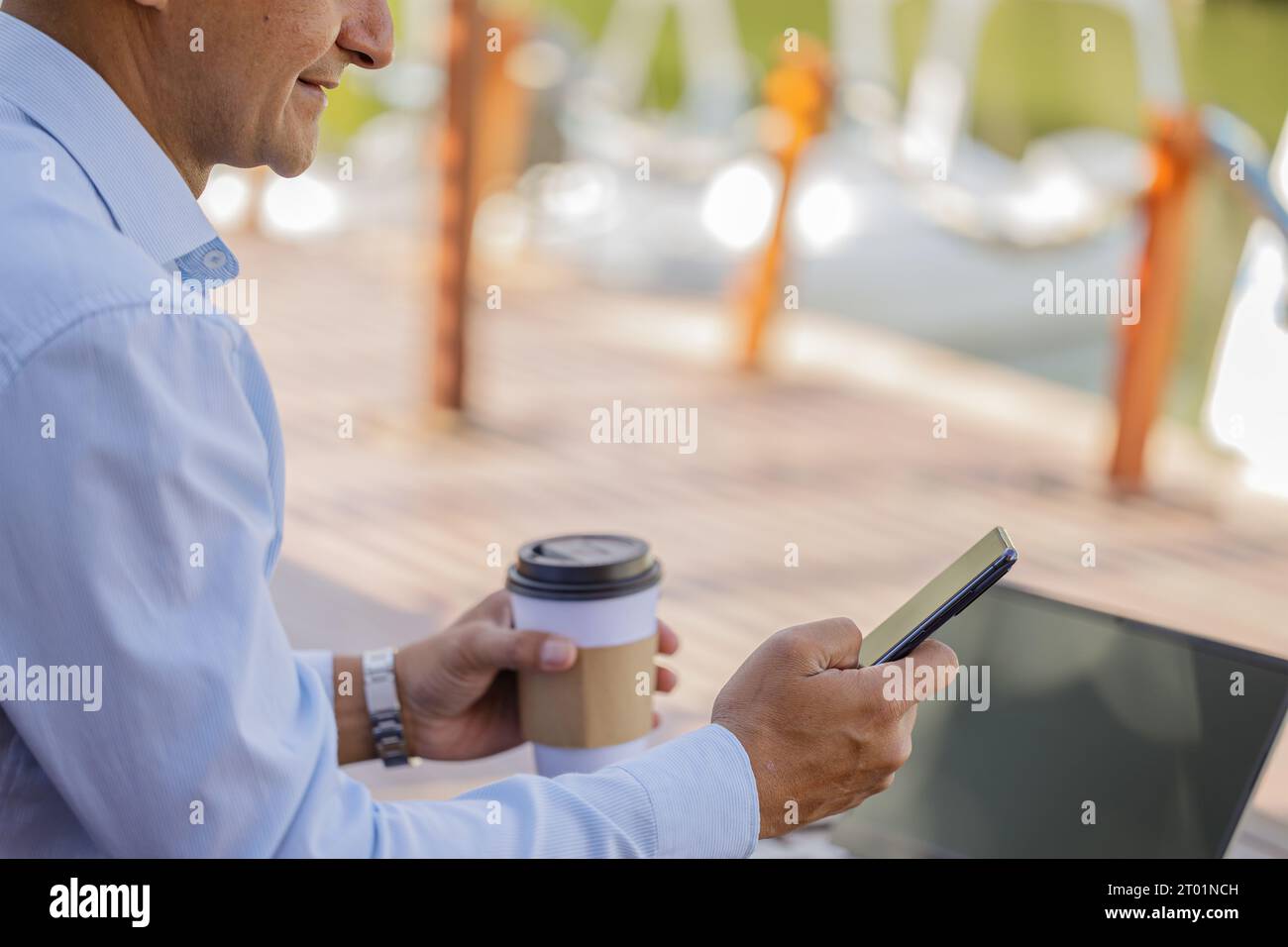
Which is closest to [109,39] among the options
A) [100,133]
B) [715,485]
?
[100,133]

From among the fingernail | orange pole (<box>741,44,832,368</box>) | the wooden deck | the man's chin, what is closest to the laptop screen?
the fingernail

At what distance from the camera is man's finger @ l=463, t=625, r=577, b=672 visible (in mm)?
1295

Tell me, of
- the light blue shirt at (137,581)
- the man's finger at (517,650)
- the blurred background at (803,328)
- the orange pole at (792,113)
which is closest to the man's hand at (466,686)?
the man's finger at (517,650)

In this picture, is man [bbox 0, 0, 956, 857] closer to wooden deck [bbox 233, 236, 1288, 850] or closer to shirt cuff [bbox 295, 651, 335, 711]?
shirt cuff [bbox 295, 651, 335, 711]

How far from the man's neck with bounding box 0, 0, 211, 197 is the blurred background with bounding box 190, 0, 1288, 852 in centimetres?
114

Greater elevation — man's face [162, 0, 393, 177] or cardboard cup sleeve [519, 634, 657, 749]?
man's face [162, 0, 393, 177]

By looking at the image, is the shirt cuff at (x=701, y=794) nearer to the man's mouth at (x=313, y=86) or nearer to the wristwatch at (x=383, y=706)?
the wristwatch at (x=383, y=706)

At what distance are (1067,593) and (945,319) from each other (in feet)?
12.9

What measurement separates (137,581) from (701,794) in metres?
0.43

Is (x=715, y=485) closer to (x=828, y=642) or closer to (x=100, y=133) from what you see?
(x=828, y=642)

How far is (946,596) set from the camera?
1.10 m

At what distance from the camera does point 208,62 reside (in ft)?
3.51
